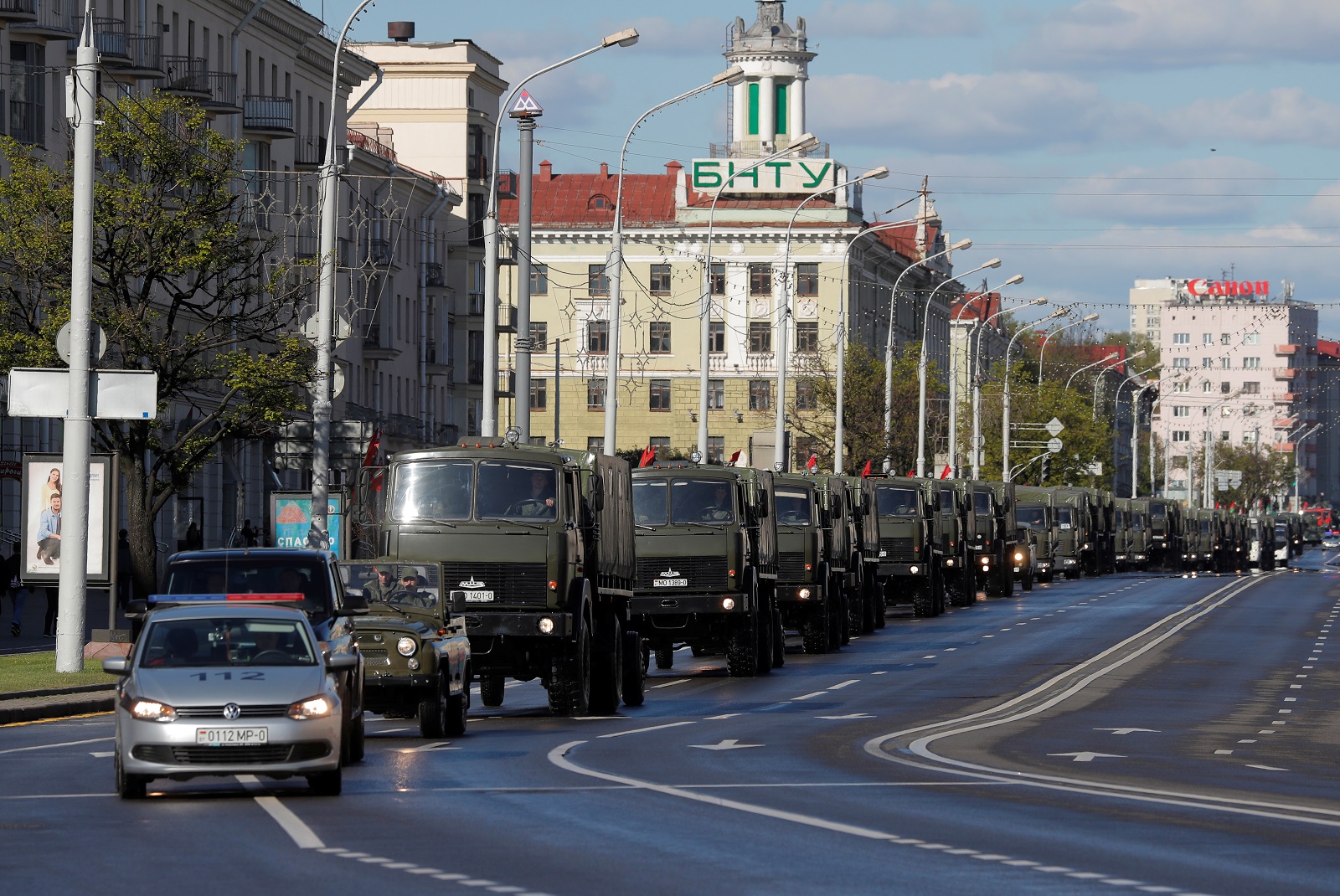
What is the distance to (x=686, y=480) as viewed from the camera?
3506 cm

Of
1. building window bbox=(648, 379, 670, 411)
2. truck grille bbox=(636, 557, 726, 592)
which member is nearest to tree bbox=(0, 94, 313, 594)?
truck grille bbox=(636, 557, 726, 592)

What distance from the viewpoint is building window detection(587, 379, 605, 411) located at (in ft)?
397

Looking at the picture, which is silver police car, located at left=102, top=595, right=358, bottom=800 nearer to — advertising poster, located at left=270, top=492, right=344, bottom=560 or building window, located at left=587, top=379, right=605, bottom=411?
advertising poster, located at left=270, top=492, right=344, bottom=560

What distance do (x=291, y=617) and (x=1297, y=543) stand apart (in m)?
169

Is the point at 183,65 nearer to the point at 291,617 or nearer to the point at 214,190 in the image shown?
the point at 214,190

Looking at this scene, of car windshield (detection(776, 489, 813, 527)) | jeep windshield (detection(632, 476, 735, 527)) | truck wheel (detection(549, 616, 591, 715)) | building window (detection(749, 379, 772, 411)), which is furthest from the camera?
building window (detection(749, 379, 772, 411))

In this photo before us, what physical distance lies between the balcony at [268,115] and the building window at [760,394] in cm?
5121

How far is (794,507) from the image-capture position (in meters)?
41.9

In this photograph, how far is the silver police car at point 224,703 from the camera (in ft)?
54.6

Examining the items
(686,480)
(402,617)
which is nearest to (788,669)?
(686,480)

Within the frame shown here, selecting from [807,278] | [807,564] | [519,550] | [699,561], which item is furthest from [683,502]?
[807,278]

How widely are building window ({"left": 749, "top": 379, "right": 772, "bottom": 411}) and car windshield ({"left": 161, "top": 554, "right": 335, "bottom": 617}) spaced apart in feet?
314

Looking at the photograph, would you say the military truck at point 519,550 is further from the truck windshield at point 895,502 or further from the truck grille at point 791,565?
the truck windshield at point 895,502

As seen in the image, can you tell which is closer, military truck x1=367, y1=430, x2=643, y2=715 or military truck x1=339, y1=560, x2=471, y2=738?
military truck x1=339, y1=560, x2=471, y2=738
